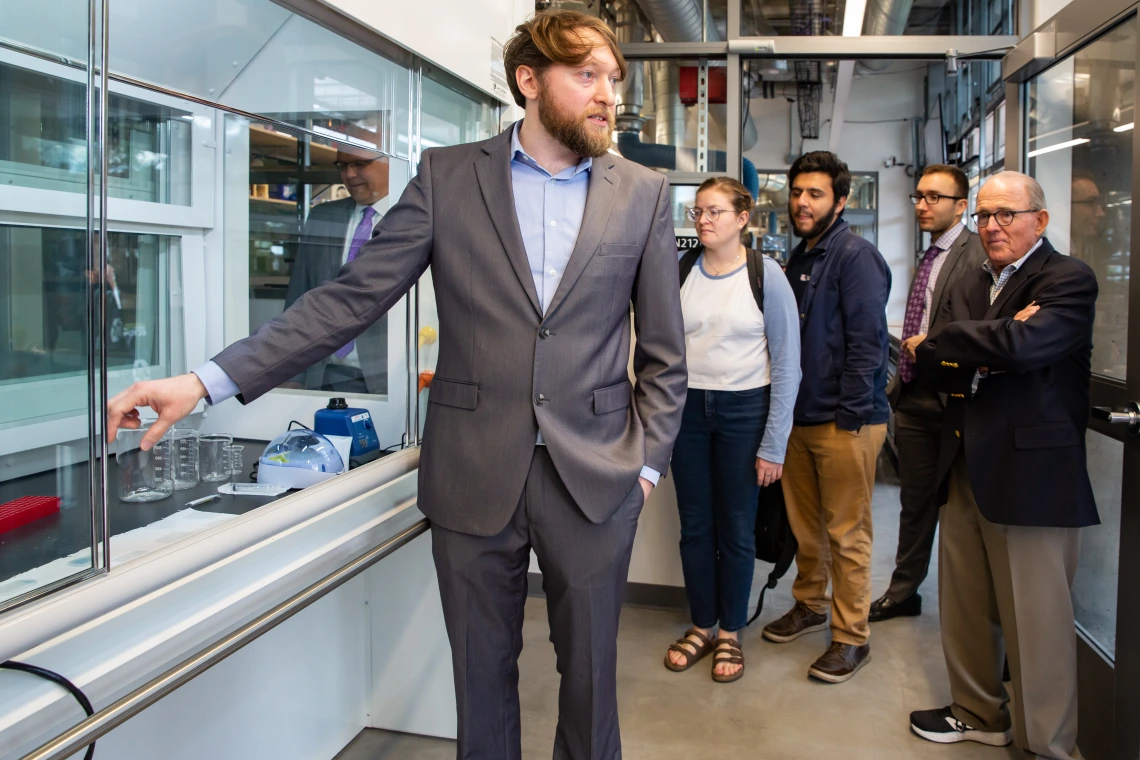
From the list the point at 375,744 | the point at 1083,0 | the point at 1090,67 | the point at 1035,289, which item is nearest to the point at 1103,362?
the point at 1035,289

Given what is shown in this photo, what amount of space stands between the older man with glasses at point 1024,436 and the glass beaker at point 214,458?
171 centimetres

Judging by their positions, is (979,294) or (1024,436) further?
(979,294)

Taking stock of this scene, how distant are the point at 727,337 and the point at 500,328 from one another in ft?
4.14


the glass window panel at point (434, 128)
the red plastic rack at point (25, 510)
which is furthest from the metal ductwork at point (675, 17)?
the red plastic rack at point (25, 510)

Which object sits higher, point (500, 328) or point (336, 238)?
point (336, 238)

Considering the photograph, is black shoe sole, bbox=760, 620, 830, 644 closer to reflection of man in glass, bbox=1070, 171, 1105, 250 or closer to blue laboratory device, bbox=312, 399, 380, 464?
reflection of man in glass, bbox=1070, 171, 1105, 250

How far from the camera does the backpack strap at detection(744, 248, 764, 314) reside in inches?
104

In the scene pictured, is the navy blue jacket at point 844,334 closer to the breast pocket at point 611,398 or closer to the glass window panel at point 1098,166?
the glass window panel at point 1098,166

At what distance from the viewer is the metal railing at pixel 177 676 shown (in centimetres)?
97

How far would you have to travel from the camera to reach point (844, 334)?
2.72 meters

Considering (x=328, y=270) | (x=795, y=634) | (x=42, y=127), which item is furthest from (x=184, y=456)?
(x=795, y=634)

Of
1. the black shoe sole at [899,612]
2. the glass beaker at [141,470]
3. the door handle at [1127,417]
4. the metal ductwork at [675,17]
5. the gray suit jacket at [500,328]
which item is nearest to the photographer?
the gray suit jacket at [500,328]

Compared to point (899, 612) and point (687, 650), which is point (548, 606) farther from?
point (899, 612)

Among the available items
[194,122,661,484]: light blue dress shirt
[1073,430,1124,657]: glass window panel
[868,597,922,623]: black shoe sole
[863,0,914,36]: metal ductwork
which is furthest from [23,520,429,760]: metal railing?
[863,0,914,36]: metal ductwork
